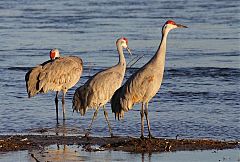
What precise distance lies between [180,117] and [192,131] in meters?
1.10

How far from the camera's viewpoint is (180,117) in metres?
14.5

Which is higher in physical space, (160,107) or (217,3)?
(217,3)

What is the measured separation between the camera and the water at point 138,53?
1409cm

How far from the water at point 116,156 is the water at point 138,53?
188 cm

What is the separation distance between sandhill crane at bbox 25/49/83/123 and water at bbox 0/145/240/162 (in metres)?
3.70

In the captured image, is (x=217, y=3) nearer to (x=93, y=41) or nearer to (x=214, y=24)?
(x=214, y=24)

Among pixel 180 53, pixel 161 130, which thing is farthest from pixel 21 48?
pixel 161 130

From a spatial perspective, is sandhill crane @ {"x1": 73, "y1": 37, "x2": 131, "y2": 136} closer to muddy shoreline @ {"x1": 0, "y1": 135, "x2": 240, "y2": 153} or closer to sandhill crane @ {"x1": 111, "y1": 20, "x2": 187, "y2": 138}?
sandhill crane @ {"x1": 111, "y1": 20, "x2": 187, "y2": 138}

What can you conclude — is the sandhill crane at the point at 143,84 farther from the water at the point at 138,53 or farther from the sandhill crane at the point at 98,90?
the water at the point at 138,53

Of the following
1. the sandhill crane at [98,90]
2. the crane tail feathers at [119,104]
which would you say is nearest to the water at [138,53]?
the sandhill crane at [98,90]

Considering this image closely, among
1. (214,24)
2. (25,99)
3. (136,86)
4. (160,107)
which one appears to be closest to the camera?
(136,86)

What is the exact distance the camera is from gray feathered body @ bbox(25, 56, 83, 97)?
589 inches

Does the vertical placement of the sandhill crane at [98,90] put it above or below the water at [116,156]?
above

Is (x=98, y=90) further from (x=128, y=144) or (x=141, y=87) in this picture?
(x=128, y=144)
